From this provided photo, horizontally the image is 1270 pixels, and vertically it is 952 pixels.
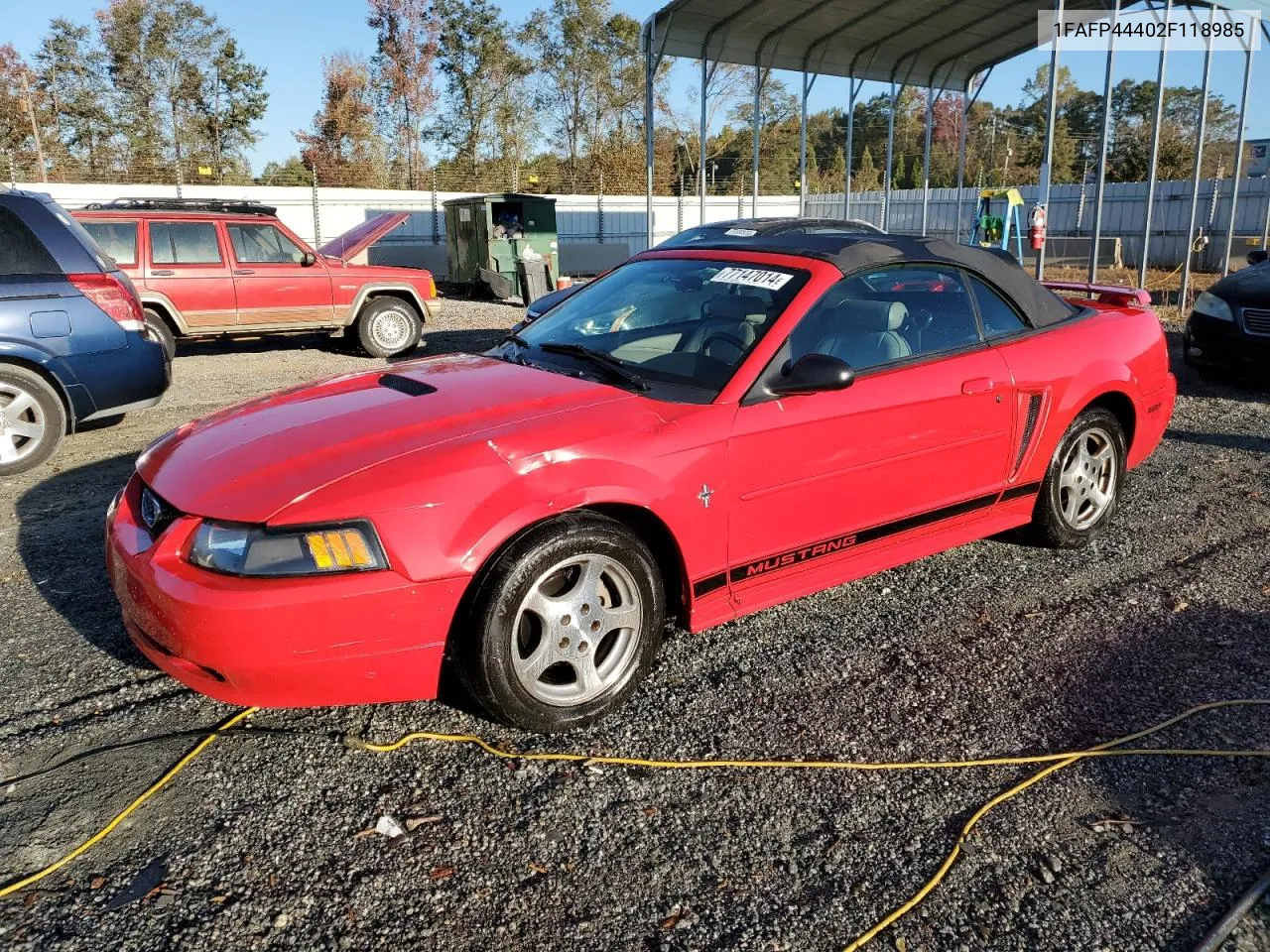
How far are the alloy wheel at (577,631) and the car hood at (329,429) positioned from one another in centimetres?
55

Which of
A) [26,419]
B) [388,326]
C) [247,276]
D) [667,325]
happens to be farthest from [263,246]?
[667,325]

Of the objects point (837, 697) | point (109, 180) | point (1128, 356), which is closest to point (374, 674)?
point (837, 697)

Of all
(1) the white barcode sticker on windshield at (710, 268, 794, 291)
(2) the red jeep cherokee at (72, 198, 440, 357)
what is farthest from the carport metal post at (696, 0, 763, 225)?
(1) the white barcode sticker on windshield at (710, 268, 794, 291)

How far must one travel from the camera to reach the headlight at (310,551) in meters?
2.54

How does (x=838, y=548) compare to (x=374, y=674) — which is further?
(x=838, y=548)

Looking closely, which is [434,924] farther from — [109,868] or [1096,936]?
[1096,936]

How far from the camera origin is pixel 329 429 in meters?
3.01

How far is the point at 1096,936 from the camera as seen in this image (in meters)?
2.11

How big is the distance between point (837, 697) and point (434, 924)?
159 cm

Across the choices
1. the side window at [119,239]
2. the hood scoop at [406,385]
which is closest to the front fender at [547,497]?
the hood scoop at [406,385]

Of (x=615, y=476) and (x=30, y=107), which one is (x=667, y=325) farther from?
(x=30, y=107)

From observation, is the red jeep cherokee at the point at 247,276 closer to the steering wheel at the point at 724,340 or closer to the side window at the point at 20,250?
the side window at the point at 20,250

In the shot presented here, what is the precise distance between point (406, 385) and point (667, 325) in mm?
1081

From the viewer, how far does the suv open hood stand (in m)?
11.4
